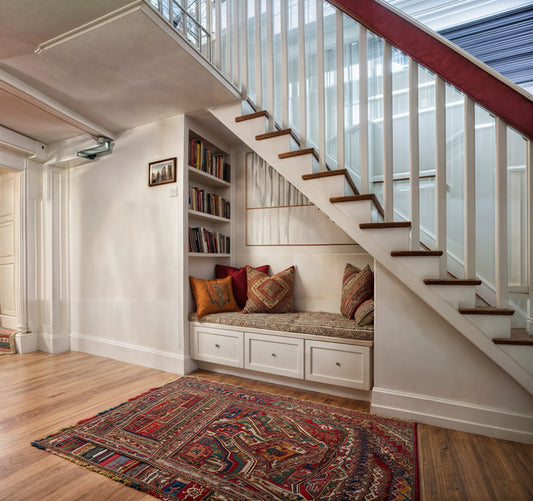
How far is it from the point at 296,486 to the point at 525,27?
375cm

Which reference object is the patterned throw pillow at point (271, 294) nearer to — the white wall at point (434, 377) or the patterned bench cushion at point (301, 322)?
the patterned bench cushion at point (301, 322)

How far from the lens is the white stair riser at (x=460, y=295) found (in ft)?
6.44

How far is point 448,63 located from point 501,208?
92cm

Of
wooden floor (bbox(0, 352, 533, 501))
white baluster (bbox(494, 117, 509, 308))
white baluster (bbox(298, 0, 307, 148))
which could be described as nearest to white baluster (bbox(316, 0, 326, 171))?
white baluster (bbox(298, 0, 307, 148))

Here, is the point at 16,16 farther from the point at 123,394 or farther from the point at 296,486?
the point at 296,486

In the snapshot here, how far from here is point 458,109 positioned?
8.71ft

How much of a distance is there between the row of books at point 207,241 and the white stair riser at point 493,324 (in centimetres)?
233

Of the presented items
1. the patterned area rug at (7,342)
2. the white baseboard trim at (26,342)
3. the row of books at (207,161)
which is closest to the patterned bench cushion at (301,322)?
the row of books at (207,161)

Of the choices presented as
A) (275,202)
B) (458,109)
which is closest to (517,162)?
(458,109)

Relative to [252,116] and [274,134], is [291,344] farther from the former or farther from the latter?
[252,116]

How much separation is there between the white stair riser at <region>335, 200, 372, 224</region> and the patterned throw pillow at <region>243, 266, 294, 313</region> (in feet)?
3.54

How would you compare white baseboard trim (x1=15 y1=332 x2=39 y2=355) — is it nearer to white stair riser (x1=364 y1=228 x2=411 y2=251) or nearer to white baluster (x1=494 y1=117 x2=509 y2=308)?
white stair riser (x1=364 y1=228 x2=411 y2=251)

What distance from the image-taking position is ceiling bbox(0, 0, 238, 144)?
1.85 meters

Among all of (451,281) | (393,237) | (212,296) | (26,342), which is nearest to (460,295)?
(451,281)
